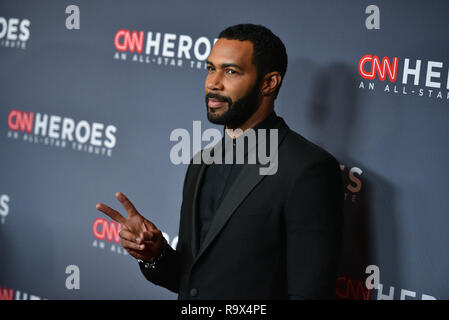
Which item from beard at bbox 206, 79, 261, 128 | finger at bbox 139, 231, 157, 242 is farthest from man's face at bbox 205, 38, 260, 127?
finger at bbox 139, 231, 157, 242

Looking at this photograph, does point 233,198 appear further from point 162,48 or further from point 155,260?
point 162,48

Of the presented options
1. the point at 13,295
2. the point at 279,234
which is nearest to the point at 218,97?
the point at 279,234

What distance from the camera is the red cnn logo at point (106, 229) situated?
241 cm

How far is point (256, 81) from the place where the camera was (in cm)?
154

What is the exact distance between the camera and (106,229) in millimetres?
2438

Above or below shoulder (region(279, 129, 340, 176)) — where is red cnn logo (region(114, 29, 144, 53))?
above

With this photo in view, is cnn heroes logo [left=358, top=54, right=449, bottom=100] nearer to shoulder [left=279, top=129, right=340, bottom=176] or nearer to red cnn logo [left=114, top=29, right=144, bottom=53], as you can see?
shoulder [left=279, top=129, right=340, bottom=176]

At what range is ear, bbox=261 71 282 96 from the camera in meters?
1.56

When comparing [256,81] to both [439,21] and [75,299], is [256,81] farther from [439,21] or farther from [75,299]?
[75,299]

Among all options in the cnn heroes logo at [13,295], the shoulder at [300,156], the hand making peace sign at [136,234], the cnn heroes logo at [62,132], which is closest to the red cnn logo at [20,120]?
the cnn heroes logo at [62,132]

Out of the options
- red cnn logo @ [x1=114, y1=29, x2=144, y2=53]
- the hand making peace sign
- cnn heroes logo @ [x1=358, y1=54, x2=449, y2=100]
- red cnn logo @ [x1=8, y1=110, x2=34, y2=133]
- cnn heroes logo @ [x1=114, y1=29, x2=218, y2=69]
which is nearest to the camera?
the hand making peace sign

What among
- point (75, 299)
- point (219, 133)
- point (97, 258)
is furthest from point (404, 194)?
point (75, 299)

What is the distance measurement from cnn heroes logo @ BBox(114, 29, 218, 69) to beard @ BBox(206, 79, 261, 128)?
0.69m

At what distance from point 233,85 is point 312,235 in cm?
47
